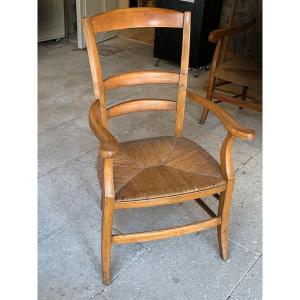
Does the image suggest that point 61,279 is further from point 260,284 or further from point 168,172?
point 260,284

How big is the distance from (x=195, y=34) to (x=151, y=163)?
94.9 inches

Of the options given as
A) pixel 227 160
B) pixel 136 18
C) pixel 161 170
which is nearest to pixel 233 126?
pixel 227 160

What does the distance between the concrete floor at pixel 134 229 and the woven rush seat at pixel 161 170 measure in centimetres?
40

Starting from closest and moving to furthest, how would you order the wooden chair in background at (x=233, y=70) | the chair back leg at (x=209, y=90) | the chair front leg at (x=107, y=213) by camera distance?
the chair front leg at (x=107, y=213), the wooden chair in background at (x=233, y=70), the chair back leg at (x=209, y=90)

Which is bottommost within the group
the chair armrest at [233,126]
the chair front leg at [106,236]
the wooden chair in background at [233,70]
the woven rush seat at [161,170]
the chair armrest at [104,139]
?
the chair front leg at [106,236]

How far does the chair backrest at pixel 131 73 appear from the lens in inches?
52.8

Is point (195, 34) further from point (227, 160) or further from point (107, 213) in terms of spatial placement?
point (107, 213)

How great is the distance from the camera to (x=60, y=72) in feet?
11.9

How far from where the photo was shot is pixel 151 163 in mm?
1442

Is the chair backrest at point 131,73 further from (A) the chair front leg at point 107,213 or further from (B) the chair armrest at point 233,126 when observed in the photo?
(A) the chair front leg at point 107,213

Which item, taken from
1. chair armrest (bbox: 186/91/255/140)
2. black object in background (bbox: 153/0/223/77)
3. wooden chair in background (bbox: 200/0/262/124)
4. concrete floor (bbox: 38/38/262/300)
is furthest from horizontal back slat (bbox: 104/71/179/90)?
black object in background (bbox: 153/0/223/77)

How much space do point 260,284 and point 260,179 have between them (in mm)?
779

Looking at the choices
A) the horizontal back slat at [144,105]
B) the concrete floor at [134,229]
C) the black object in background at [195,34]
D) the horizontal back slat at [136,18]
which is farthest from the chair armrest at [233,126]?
the black object in background at [195,34]
